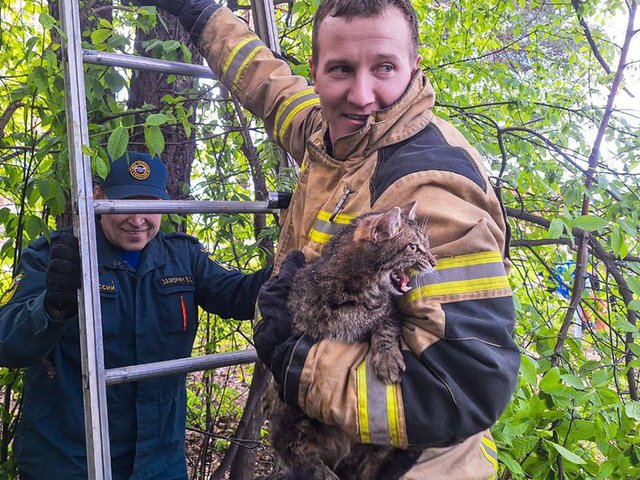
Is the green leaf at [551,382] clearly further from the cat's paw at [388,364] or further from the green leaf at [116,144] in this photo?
the green leaf at [116,144]

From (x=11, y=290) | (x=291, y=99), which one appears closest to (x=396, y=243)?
(x=291, y=99)

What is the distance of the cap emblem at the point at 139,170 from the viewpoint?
8.78 ft

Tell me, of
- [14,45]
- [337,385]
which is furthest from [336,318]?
[14,45]

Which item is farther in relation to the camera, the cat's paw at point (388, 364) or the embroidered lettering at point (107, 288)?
the embroidered lettering at point (107, 288)

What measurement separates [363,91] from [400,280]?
644 mm

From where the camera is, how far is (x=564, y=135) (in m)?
3.92

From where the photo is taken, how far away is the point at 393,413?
150 cm

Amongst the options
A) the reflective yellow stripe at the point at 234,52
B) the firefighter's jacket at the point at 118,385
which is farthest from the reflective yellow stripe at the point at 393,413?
the reflective yellow stripe at the point at 234,52

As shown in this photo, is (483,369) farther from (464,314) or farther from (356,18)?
(356,18)

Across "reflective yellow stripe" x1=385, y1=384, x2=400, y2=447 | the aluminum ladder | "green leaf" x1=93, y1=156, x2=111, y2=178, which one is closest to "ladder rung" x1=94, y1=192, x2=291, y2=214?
the aluminum ladder

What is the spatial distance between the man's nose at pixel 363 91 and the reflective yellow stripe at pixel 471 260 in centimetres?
60

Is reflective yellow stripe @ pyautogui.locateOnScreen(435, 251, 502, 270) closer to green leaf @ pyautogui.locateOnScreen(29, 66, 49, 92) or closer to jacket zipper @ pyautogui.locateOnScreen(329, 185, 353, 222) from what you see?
jacket zipper @ pyautogui.locateOnScreen(329, 185, 353, 222)

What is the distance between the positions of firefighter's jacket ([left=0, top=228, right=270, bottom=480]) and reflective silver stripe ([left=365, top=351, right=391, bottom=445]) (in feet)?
4.86

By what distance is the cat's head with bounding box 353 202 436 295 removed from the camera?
66.0 inches
